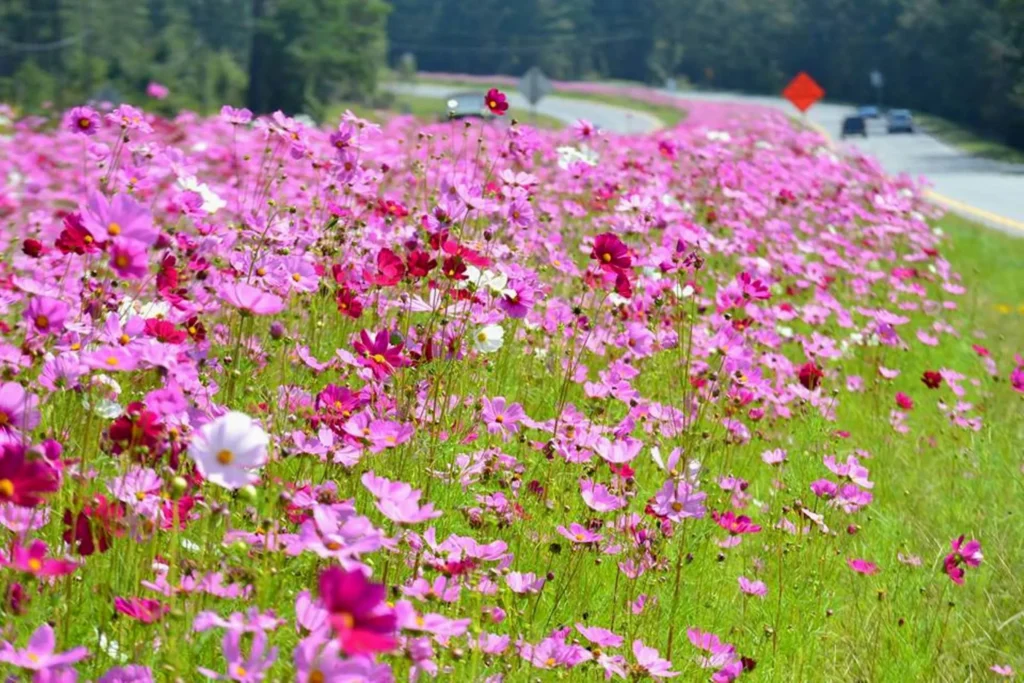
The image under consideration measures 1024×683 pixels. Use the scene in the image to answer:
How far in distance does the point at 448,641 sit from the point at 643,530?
0.69 meters

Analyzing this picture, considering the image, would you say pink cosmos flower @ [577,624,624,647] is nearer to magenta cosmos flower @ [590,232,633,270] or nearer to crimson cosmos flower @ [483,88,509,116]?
magenta cosmos flower @ [590,232,633,270]

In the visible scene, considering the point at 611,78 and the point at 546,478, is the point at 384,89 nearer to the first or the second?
the point at 611,78

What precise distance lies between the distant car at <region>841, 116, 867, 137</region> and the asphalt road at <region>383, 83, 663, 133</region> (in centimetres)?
562

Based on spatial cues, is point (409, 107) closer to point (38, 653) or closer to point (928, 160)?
point (928, 160)

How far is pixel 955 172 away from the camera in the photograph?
81.7 feet

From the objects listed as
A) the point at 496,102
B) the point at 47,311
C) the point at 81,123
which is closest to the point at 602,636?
the point at 47,311

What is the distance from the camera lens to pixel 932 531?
11.6 ft

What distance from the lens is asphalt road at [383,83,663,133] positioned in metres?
39.5

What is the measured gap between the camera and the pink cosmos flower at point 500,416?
2568 millimetres

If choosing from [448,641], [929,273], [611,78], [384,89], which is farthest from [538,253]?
[611,78]

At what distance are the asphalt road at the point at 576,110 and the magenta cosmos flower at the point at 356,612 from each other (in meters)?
35.5

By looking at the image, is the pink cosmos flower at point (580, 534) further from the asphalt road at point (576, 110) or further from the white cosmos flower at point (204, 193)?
the asphalt road at point (576, 110)

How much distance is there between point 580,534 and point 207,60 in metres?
52.2

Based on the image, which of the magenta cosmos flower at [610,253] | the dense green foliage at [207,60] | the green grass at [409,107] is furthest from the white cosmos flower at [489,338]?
the green grass at [409,107]
